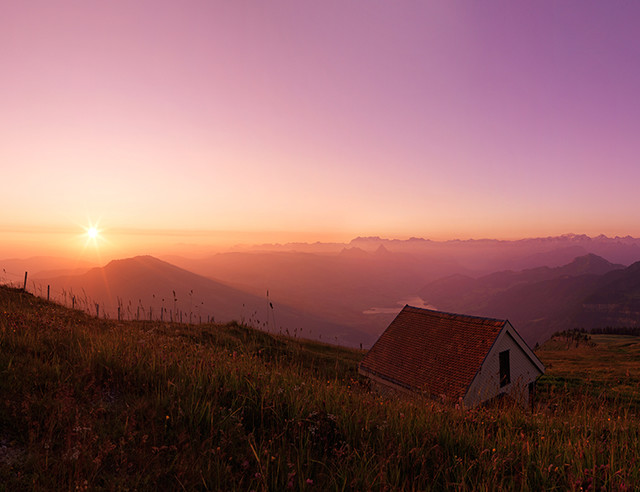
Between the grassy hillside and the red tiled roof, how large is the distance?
17117 mm

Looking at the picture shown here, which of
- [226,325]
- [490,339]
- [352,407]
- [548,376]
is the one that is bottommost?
[548,376]

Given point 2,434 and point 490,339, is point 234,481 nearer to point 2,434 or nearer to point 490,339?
point 2,434

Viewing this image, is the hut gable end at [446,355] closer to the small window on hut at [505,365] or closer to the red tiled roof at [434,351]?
the red tiled roof at [434,351]

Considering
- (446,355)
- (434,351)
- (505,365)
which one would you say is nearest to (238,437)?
(446,355)

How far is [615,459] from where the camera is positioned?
10.9ft

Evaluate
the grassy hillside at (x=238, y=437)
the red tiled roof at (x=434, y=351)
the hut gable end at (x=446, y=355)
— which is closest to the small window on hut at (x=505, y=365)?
the hut gable end at (x=446, y=355)

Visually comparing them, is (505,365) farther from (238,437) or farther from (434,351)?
(238,437)

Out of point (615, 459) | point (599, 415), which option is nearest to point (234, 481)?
point (615, 459)

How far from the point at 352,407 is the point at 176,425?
2256 millimetres

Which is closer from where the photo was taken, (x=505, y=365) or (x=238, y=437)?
(x=238, y=437)

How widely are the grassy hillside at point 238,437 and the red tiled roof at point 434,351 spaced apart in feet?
56.2

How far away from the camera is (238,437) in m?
→ 3.31

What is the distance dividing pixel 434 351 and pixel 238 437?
74.9ft

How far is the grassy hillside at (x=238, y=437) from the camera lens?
2.63 m
